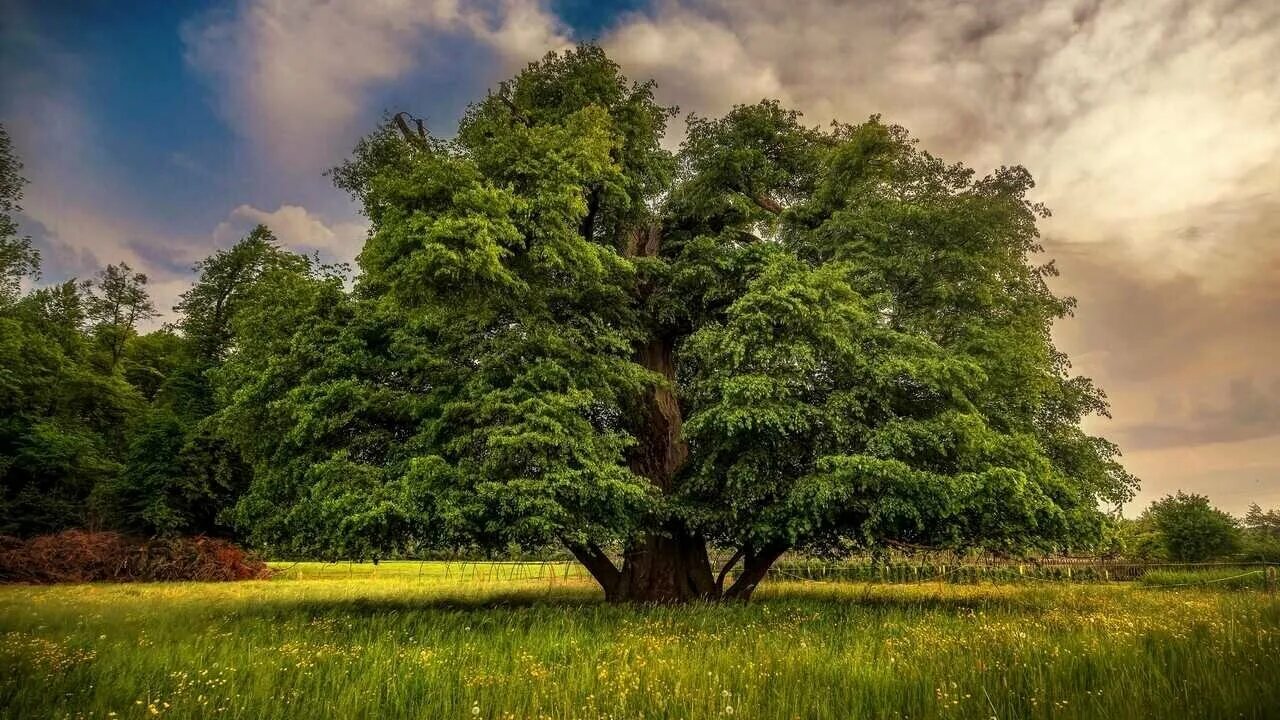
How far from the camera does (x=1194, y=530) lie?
109 feet

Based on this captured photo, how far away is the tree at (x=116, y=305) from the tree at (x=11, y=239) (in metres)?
8.01

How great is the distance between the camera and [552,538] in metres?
12.3

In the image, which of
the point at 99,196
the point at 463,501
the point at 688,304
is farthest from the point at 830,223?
the point at 99,196

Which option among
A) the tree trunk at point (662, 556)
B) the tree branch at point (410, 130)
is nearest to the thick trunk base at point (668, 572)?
the tree trunk at point (662, 556)

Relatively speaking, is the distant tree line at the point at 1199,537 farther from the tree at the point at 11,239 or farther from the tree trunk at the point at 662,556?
the tree at the point at 11,239

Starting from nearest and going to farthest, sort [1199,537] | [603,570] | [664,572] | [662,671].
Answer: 1. [662,671]
2. [664,572]
3. [603,570]
4. [1199,537]

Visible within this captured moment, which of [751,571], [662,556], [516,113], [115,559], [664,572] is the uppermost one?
[516,113]

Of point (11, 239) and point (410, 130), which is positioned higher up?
point (410, 130)

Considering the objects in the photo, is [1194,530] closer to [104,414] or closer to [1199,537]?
[1199,537]

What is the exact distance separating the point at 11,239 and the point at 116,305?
15.2 meters

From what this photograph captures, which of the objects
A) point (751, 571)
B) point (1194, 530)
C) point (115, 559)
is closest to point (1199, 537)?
point (1194, 530)

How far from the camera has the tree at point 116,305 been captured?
3772 cm

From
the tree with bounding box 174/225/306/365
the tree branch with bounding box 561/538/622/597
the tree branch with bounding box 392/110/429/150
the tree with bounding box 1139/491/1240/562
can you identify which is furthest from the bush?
the tree with bounding box 1139/491/1240/562

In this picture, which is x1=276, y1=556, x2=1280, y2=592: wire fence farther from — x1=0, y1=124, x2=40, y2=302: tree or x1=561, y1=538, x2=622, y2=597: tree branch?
x1=0, y1=124, x2=40, y2=302: tree
